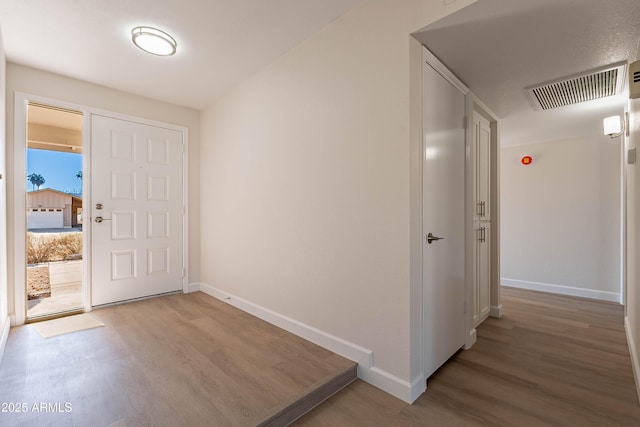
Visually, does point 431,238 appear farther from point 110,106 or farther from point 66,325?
point 110,106

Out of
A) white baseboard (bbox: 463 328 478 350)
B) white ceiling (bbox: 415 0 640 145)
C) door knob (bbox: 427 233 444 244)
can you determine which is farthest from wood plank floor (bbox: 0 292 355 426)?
white ceiling (bbox: 415 0 640 145)

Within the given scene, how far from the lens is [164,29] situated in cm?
219

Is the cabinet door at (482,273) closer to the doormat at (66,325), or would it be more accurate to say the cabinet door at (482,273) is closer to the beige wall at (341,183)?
the beige wall at (341,183)

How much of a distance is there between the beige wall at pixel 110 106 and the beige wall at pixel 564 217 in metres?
4.83

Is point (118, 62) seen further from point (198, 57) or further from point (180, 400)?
point (180, 400)

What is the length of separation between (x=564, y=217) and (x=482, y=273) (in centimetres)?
225

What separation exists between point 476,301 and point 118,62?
13.8 feet

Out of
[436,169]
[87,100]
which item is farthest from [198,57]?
[436,169]

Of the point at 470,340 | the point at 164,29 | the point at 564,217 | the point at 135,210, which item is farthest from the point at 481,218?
the point at 135,210

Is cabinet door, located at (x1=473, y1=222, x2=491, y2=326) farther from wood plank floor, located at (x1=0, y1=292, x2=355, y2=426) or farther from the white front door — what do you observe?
the white front door

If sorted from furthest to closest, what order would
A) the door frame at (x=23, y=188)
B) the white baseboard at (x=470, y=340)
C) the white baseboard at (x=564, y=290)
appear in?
the white baseboard at (x=564, y=290) → the door frame at (x=23, y=188) → the white baseboard at (x=470, y=340)

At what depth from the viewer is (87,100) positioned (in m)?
3.09

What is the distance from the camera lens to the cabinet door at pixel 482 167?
2787 mm

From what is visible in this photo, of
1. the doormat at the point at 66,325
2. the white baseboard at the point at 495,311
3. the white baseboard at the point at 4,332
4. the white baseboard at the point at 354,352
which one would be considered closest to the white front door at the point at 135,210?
the doormat at the point at 66,325
